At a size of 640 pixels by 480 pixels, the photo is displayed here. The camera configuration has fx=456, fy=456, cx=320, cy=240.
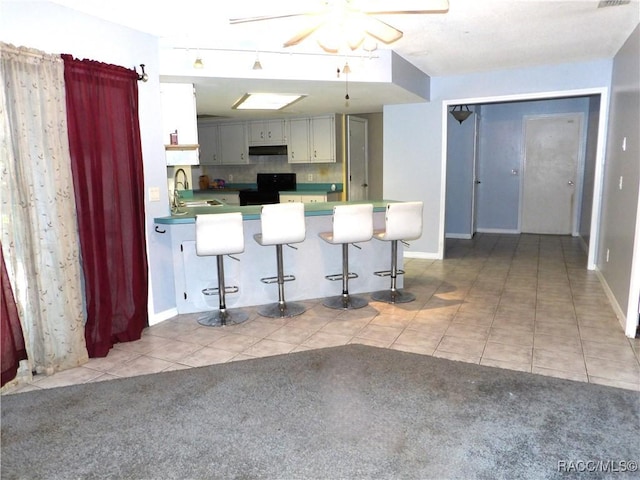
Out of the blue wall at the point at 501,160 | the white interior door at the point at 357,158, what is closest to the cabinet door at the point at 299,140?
the white interior door at the point at 357,158

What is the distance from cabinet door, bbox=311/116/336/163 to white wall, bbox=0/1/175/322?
4.09 m

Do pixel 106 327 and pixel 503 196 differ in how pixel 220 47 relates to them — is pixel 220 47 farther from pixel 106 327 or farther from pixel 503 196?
pixel 503 196

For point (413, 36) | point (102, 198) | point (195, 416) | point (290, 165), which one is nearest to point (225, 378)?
point (195, 416)

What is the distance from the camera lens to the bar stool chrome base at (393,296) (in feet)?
15.1

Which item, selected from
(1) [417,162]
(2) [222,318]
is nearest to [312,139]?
(1) [417,162]

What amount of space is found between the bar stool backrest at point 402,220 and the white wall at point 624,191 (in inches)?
68.5

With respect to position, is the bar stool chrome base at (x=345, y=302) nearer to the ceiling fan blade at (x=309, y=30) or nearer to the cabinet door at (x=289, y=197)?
the ceiling fan blade at (x=309, y=30)

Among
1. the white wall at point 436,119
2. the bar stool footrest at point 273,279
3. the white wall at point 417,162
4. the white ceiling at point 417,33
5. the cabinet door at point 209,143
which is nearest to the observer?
the white ceiling at point 417,33

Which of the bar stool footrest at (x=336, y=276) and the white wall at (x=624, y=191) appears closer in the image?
the white wall at (x=624, y=191)

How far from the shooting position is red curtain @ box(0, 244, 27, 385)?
283 centimetres

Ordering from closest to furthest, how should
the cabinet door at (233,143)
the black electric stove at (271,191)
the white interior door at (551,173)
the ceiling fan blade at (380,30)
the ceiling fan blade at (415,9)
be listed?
the ceiling fan blade at (415,9)
the ceiling fan blade at (380,30)
the white interior door at (551,173)
the black electric stove at (271,191)
the cabinet door at (233,143)

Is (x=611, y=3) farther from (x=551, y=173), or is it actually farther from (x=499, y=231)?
(x=499, y=231)

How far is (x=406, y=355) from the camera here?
3.30 metres

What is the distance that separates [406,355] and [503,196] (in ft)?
20.7
